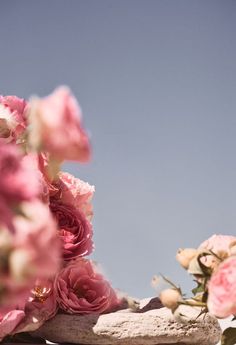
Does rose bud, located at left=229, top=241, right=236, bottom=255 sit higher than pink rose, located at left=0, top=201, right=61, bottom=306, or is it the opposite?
rose bud, located at left=229, top=241, right=236, bottom=255

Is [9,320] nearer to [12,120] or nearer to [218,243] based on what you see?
[12,120]

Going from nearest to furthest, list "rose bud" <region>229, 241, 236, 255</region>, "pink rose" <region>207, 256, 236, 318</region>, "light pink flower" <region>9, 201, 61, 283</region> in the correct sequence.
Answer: "light pink flower" <region>9, 201, 61, 283</region>, "pink rose" <region>207, 256, 236, 318</region>, "rose bud" <region>229, 241, 236, 255</region>

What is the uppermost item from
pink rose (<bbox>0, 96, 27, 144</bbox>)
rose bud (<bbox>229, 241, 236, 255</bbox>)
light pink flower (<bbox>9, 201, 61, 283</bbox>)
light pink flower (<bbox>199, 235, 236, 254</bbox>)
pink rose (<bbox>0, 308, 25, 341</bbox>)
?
pink rose (<bbox>0, 96, 27, 144</bbox>)

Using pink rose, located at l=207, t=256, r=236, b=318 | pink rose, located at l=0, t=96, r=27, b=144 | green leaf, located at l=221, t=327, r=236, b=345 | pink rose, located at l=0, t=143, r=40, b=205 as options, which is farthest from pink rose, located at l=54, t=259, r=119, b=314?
pink rose, located at l=0, t=143, r=40, b=205

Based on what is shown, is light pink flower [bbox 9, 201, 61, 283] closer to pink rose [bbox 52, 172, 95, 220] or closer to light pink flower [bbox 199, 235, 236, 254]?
light pink flower [bbox 199, 235, 236, 254]

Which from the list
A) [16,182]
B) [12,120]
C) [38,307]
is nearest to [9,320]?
[38,307]

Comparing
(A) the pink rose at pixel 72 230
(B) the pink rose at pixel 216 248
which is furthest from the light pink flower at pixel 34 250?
(A) the pink rose at pixel 72 230

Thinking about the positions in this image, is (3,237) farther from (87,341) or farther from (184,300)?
(87,341)

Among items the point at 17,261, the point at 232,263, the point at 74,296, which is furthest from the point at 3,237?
the point at 74,296
